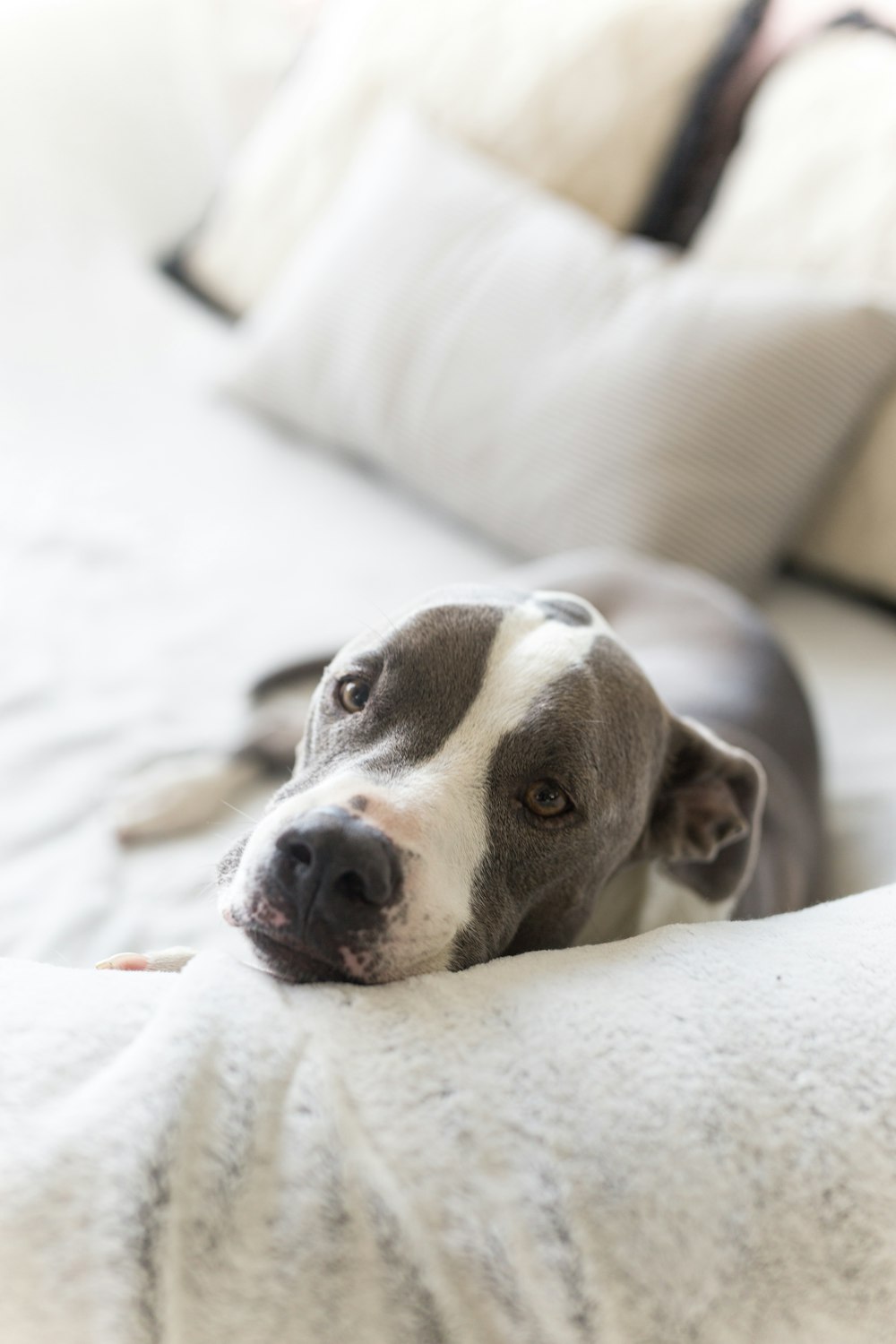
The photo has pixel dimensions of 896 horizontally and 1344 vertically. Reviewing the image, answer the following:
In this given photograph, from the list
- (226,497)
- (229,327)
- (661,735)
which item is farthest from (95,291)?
(661,735)

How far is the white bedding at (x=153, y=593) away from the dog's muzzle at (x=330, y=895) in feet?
1.24

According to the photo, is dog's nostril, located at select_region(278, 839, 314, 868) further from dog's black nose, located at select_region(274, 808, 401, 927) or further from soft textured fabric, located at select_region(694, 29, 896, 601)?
soft textured fabric, located at select_region(694, 29, 896, 601)

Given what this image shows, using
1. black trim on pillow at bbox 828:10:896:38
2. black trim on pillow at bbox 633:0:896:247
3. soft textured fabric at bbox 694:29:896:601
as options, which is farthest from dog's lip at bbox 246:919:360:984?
black trim on pillow at bbox 828:10:896:38

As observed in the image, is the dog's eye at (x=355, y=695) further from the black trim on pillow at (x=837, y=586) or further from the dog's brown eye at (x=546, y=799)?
the black trim on pillow at (x=837, y=586)

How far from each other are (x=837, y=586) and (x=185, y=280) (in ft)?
6.23

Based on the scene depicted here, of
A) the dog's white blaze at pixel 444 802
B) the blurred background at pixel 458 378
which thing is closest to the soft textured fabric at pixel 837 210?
the blurred background at pixel 458 378

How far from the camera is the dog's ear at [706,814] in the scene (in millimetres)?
1516

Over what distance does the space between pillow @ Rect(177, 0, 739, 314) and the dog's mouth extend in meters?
2.11

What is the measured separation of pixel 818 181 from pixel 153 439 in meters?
1.50

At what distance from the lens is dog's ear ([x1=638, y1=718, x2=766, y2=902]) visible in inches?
59.7

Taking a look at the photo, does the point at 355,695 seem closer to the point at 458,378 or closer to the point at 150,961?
the point at 150,961

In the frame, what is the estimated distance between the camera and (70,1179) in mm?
769

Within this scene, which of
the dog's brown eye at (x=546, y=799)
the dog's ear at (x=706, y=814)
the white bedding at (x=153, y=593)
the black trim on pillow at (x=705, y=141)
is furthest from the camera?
the black trim on pillow at (x=705, y=141)

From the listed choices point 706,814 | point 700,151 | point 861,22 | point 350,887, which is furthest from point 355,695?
point 861,22
